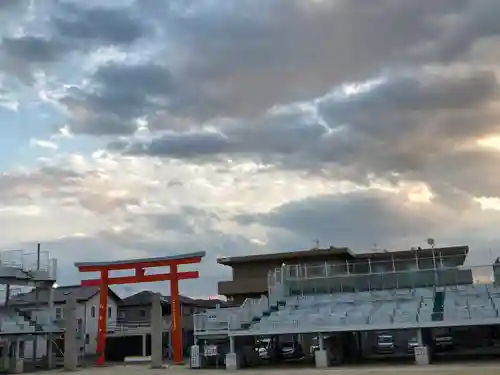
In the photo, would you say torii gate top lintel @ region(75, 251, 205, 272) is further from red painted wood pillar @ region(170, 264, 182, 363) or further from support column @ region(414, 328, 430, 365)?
support column @ region(414, 328, 430, 365)

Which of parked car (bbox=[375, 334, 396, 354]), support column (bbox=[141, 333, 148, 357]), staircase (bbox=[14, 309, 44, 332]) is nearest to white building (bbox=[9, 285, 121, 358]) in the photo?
support column (bbox=[141, 333, 148, 357])

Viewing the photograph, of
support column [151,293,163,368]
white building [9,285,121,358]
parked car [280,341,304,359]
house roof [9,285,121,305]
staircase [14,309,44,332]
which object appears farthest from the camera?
house roof [9,285,121,305]

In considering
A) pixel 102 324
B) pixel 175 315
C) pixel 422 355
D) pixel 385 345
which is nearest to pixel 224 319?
pixel 175 315

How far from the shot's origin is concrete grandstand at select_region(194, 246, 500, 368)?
31312 mm

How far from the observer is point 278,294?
39875mm

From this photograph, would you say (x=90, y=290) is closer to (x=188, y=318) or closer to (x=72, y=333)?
(x=188, y=318)

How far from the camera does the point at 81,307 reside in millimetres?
56188

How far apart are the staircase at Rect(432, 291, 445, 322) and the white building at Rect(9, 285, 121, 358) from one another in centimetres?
2677

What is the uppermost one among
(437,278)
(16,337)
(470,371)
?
(437,278)

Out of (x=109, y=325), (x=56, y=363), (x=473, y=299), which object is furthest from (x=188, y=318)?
(x=473, y=299)

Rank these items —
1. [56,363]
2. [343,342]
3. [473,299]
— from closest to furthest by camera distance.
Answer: [473,299], [343,342], [56,363]

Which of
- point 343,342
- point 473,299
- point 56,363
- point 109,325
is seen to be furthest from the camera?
point 109,325

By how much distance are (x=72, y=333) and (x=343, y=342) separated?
17002 mm

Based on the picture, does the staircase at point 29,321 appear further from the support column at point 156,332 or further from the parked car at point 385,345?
the parked car at point 385,345
